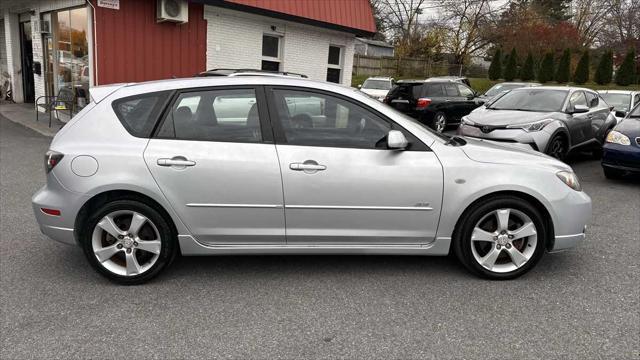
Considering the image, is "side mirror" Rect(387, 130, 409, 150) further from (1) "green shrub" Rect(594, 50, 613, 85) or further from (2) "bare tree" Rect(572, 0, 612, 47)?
(2) "bare tree" Rect(572, 0, 612, 47)

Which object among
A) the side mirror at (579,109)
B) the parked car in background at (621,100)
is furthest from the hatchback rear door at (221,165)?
the parked car in background at (621,100)

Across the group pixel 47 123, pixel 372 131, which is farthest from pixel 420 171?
pixel 47 123

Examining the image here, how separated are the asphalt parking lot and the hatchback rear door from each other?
0.48 metres

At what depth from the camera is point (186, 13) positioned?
11.1 meters

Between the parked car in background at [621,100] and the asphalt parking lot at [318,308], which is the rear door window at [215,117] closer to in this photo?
the asphalt parking lot at [318,308]

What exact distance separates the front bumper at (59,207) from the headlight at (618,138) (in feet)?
24.9

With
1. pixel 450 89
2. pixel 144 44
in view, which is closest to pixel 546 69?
→ pixel 450 89

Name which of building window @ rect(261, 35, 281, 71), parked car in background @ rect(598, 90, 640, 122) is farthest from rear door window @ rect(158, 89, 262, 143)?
parked car in background @ rect(598, 90, 640, 122)

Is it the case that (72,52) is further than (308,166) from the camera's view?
Yes

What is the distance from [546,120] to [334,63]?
8109 millimetres

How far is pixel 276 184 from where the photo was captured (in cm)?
367

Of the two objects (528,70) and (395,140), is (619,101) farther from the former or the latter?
(528,70)

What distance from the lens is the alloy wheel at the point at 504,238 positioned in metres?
3.89

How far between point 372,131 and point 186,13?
8690 millimetres
